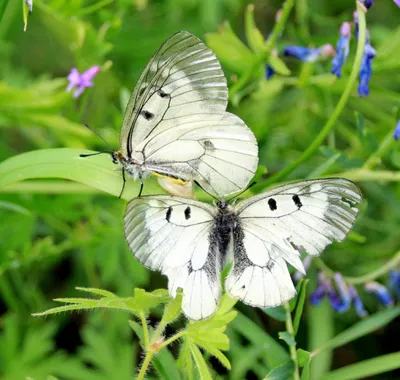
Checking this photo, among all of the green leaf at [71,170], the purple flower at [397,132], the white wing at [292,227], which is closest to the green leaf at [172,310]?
the white wing at [292,227]

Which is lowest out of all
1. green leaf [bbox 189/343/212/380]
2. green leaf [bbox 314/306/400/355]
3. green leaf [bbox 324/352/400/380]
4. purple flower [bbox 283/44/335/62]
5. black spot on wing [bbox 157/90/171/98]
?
green leaf [bbox 324/352/400/380]

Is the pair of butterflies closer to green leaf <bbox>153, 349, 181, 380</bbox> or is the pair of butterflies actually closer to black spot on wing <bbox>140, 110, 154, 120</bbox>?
black spot on wing <bbox>140, 110, 154, 120</bbox>

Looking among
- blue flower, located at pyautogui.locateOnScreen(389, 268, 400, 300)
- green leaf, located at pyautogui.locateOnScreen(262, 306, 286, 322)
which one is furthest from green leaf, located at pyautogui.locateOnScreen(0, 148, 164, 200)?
blue flower, located at pyautogui.locateOnScreen(389, 268, 400, 300)

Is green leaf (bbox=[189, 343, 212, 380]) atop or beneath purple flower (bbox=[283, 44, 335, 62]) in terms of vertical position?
beneath

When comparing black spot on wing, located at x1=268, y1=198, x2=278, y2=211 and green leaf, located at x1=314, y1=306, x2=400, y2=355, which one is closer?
black spot on wing, located at x1=268, y1=198, x2=278, y2=211

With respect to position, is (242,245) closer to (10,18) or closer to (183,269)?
(183,269)

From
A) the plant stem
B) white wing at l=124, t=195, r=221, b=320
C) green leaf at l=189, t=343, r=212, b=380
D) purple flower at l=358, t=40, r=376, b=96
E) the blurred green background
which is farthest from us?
the blurred green background

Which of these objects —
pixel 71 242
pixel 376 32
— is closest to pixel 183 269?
pixel 71 242
